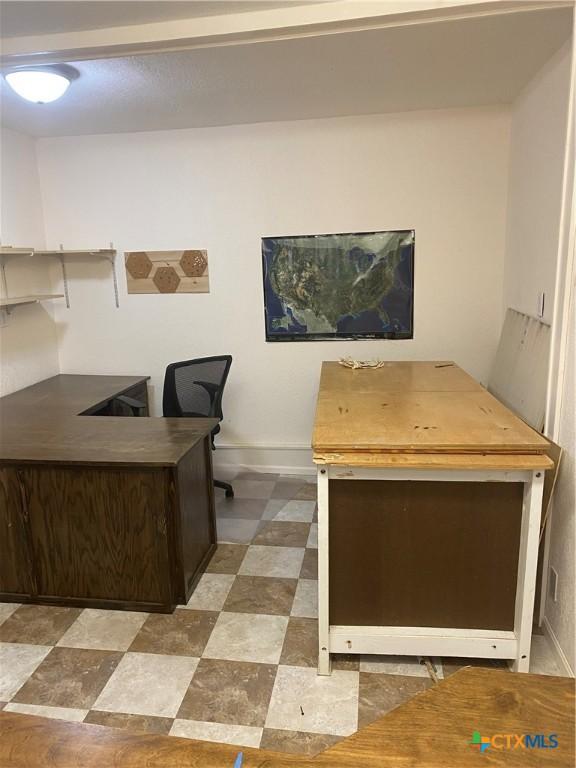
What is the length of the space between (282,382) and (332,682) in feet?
7.54

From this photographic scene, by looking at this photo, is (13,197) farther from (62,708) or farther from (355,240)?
(62,708)

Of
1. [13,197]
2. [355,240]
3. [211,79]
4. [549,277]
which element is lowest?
[549,277]

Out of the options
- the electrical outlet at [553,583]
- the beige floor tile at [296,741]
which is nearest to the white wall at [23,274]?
the beige floor tile at [296,741]

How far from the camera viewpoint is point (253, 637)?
2277 millimetres

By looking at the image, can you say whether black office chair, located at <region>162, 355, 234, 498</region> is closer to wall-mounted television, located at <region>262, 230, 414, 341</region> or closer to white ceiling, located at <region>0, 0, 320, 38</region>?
wall-mounted television, located at <region>262, 230, 414, 341</region>

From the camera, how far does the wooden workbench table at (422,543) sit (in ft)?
6.17

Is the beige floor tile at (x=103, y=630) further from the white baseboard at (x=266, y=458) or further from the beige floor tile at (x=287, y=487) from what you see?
the white baseboard at (x=266, y=458)

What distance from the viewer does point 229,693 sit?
1971 millimetres

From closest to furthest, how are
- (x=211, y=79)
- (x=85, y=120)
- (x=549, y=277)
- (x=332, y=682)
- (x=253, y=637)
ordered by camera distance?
(x=332, y=682) < (x=253, y=637) < (x=549, y=277) < (x=211, y=79) < (x=85, y=120)

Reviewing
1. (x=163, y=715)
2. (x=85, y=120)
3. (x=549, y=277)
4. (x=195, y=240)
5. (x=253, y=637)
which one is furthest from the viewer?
(x=195, y=240)

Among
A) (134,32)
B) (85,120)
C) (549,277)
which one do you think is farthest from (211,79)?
(549,277)

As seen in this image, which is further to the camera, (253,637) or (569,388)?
(253,637)

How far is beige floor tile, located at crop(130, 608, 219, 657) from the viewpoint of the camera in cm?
221

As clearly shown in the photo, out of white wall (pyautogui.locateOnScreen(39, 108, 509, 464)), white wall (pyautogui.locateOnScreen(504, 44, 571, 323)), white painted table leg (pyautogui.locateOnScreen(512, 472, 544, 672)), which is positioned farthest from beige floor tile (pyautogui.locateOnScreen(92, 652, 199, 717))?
white wall (pyautogui.locateOnScreen(504, 44, 571, 323))
